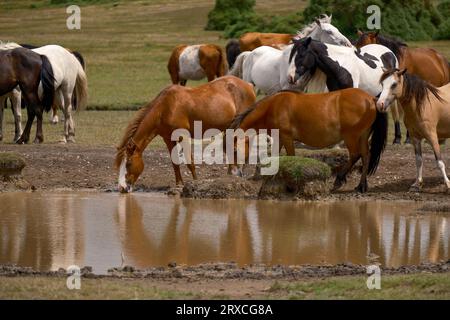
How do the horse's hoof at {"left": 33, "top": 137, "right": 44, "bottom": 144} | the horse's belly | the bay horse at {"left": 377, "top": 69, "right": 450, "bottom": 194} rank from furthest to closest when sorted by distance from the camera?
the horse's belly
the horse's hoof at {"left": 33, "top": 137, "right": 44, "bottom": 144}
the bay horse at {"left": 377, "top": 69, "right": 450, "bottom": 194}

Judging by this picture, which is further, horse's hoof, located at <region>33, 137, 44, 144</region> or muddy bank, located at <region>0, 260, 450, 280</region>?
horse's hoof, located at <region>33, 137, 44, 144</region>

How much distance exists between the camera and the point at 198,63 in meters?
27.4

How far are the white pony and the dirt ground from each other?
2.31 m

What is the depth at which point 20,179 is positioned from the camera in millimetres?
14852

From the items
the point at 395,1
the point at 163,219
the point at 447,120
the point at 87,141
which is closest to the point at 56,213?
the point at 163,219

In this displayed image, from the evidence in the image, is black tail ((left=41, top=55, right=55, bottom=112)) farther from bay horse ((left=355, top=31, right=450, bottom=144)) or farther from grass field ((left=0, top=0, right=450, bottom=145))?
bay horse ((left=355, top=31, right=450, bottom=144))

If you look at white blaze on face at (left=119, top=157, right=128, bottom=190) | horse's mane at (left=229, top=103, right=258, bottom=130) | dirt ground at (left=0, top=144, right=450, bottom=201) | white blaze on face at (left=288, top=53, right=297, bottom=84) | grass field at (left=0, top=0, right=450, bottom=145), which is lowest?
grass field at (left=0, top=0, right=450, bottom=145)

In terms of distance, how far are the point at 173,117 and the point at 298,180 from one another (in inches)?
76.1

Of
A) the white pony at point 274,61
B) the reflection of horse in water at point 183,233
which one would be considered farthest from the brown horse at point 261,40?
the reflection of horse in water at point 183,233

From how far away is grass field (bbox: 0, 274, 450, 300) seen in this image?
27.3ft

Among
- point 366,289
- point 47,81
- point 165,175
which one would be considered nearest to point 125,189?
point 165,175

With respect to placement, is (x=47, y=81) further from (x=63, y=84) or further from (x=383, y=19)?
(x=383, y=19)

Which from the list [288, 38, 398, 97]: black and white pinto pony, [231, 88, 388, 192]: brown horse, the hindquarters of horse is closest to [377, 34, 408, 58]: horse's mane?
the hindquarters of horse

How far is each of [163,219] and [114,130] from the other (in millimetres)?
8607
